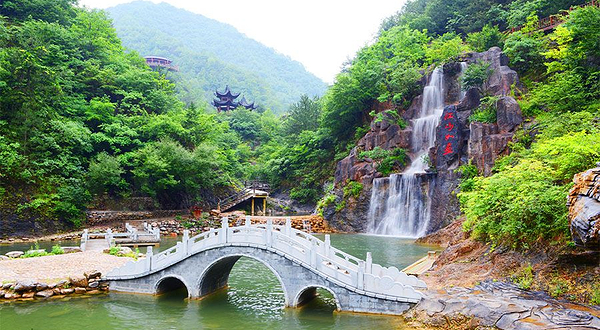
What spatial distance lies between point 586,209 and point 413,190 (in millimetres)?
21075

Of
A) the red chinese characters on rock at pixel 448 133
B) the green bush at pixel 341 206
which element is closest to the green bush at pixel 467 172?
the red chinese characters on rock at pixel 448 133

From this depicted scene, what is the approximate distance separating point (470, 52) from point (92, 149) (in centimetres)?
3151

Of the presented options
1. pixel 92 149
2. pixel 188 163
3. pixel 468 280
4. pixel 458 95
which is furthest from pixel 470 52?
pixel 92 149

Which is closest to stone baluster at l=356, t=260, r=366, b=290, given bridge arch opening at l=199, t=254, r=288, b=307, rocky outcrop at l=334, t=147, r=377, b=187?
bridge arch opening at l=199, t=254, r=288, b=307

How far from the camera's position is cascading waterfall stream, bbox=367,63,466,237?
28938 millimetres

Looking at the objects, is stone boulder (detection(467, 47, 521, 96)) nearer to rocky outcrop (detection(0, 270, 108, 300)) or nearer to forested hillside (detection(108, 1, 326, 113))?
rocky outcrop (detection(0, 270, 108, 300))

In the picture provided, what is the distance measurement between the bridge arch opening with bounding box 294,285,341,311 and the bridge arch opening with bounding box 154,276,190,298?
378 cm

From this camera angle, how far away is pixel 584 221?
852 centimetres

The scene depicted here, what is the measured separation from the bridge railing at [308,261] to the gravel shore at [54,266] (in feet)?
6.48

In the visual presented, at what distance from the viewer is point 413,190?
96.9 ft

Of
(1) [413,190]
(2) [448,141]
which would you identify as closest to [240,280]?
(1) [413,190]

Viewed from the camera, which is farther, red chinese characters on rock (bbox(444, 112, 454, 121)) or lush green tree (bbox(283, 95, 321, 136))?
lush green tree (bbox(283, 95, 321, 136))

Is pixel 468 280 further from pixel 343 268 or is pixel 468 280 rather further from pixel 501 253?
pixel 343 268

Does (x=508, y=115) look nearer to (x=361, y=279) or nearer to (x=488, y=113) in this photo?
(x=488, y=113)
